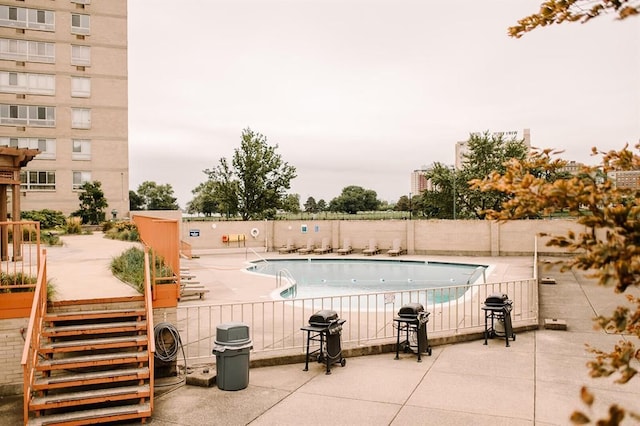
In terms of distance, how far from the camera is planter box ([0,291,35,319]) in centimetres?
793

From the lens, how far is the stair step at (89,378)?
717 cm

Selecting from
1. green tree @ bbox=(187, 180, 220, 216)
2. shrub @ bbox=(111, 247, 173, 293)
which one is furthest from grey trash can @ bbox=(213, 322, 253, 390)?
green tree @ bbox=(187, 180, 220, 216)

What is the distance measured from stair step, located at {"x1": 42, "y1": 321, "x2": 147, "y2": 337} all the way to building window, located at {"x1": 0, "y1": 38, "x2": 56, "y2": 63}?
40.7m

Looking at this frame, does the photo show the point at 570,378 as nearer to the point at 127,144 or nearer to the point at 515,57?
the point at 515,57

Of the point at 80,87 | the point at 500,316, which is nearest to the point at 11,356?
the point at 500,316

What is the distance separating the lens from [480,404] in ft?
24.3

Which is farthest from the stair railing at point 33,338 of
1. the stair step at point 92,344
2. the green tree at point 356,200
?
the green tree at point 356,200

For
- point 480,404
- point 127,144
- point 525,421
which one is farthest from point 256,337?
point 127,144

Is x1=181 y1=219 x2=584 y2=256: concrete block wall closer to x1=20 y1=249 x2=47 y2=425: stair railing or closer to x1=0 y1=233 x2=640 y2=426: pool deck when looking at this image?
x1=0 y1=233 x2=640 y2=426: pool deck

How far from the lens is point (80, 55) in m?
42.3

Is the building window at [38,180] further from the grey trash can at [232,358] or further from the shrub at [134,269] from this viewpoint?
the grey trash can at [232,358]

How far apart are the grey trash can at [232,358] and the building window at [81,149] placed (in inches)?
1563

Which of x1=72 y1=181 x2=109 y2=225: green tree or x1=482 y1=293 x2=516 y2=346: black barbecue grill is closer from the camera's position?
x1=482 y1=293 x2=516 y2=346: black barbecue grill

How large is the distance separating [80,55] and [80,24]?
2.71m
